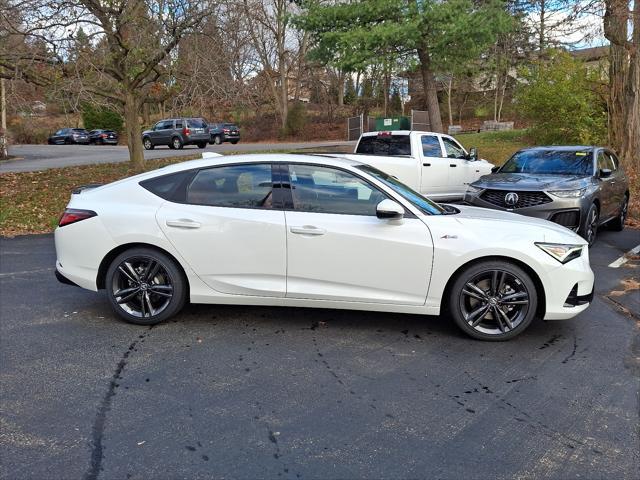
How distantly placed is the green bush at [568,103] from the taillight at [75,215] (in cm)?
1578

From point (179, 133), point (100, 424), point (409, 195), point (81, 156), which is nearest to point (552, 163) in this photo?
point (409, 195)

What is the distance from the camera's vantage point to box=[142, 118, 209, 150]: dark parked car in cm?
3041

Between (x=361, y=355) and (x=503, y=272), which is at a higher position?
(x=503, y=272)

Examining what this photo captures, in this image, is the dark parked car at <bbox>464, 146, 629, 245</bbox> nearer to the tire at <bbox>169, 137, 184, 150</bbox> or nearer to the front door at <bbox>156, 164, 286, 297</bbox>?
the front door at <bbox>156, 164, 286, 297</bbox>

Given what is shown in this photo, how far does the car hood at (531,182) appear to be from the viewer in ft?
26.4

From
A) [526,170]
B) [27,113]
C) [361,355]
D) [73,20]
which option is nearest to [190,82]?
[73,20]

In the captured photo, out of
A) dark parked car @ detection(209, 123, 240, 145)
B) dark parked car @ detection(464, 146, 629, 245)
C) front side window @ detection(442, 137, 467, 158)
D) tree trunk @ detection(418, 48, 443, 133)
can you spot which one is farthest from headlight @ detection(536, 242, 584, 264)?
dark parked car @ detection(209, 123, 240, 145)

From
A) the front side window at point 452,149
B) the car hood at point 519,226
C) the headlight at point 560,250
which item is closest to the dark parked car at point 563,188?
the front side window at point 452,149

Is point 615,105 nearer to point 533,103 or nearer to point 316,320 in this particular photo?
point 533,103

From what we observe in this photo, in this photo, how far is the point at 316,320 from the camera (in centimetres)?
502

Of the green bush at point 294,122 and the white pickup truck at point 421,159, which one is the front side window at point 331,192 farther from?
the green bush at point 294,122

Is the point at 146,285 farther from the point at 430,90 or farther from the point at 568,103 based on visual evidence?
the point at 430,90

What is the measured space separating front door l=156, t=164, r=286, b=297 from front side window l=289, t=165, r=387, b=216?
0.23m

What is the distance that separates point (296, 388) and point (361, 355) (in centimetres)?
73
